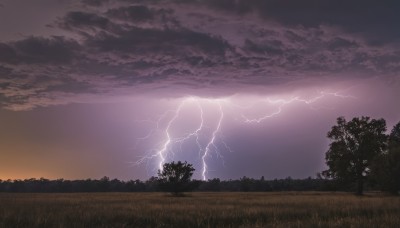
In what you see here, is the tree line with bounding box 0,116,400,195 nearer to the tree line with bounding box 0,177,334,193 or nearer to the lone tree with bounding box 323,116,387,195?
the lone tree with bounding box 323,116,387,195

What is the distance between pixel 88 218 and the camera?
1809 cm

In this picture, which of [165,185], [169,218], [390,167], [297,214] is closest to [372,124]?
[390,167]

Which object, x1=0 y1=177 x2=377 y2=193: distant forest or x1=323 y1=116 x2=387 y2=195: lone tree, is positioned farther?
x1=0 y1=177 x2=377 y2=193: distant forest

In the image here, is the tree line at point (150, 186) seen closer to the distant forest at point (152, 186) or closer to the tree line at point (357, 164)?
the distant forest at point (152, 186)

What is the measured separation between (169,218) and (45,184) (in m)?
146

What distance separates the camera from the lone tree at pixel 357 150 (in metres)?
61.8

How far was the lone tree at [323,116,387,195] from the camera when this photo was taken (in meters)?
61.8

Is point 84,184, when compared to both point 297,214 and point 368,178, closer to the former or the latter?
point 368,178

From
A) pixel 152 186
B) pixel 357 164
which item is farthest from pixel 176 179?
pixel 152 186

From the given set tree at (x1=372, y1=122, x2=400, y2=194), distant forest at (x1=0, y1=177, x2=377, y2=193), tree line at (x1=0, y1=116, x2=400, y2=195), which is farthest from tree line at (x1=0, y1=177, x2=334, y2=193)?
tree at (x1=372, y1=122, x2=400, y2=194)

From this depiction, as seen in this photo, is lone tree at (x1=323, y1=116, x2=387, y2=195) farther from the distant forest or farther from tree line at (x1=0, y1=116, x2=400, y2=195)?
the distant forest

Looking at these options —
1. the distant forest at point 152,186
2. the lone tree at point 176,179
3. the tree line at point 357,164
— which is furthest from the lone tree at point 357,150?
the distant forest at point 152,186

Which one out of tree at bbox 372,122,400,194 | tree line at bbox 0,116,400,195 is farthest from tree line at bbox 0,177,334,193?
tree at bbox 372,122,400,194

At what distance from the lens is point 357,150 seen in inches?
2464
